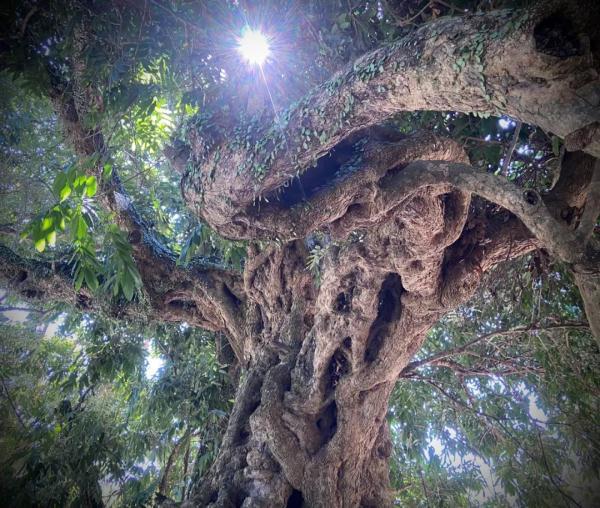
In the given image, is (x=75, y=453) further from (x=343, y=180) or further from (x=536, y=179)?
(x=536, y=179)

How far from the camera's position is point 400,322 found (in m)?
3.80

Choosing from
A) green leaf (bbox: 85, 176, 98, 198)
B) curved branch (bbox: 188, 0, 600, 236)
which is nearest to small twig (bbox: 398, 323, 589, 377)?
curved branch (bbox: 188, 0, 600, 236)

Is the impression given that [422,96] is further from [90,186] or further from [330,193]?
[90,186]

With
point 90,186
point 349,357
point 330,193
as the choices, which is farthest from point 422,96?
point 349,357

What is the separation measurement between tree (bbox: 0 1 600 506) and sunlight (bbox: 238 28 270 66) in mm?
213

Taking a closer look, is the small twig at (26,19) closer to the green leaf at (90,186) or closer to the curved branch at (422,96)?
the curved branch at (422,96)

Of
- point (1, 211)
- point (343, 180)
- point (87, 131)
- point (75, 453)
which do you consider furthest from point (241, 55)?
point (1, 211)

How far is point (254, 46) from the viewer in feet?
11.2

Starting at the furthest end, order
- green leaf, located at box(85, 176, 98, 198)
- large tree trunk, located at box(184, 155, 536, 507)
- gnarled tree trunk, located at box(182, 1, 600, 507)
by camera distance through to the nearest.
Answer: large tree trunk, located at box(184, 155, 536, 507) < green leaf, located at box(85, 176, 98, 198) < gnarled tree trunk, located at box(182, 1, 600, 507)

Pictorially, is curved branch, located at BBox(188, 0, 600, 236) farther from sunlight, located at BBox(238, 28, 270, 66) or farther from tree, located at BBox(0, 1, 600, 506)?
sunlight, located at BBox(238, 28, 270, 66)

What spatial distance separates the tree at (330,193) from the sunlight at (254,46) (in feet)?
0.70

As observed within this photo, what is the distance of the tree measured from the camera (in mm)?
1976

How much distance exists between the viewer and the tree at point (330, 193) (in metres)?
1.98

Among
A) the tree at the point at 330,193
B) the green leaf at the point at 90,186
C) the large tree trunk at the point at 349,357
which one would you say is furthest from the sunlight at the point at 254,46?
the green leaf at the point at 90,186
